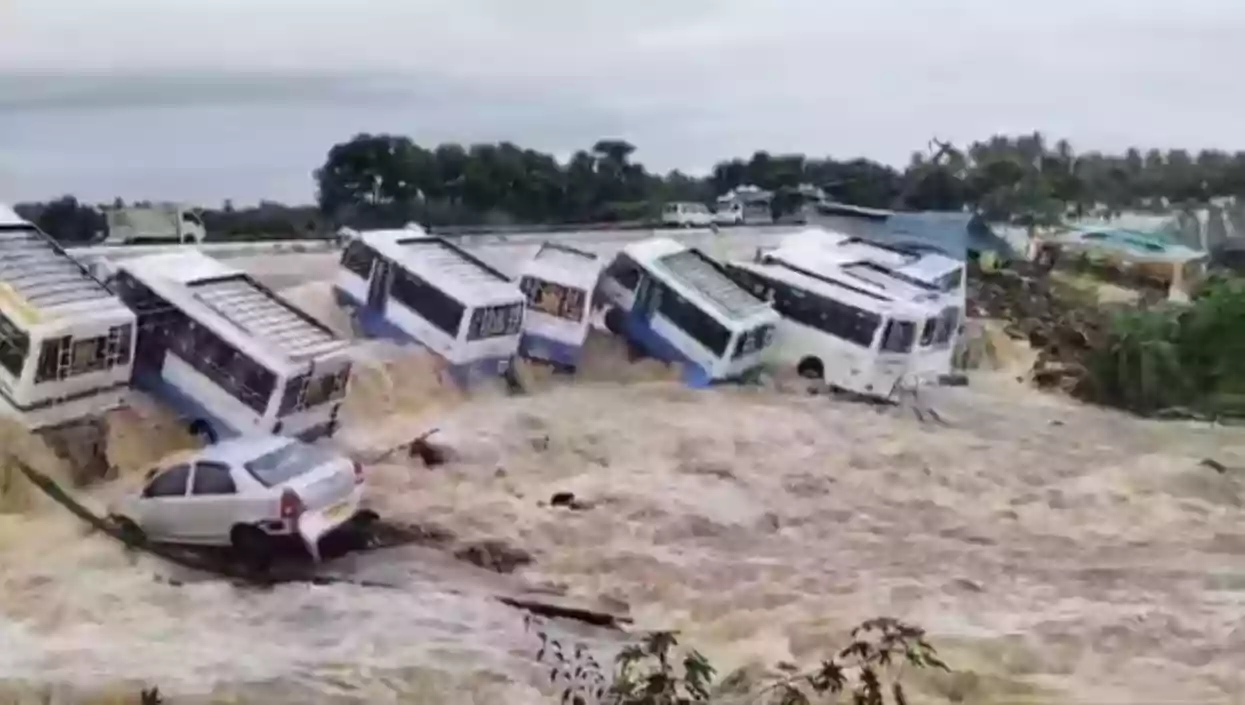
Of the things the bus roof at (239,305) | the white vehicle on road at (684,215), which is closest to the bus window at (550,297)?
the white vehicle on road at (684,215)

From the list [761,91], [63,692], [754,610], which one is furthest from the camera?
[761,91]

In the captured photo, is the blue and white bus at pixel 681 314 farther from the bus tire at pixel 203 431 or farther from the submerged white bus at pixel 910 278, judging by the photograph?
the bus tire at pixel 203 431

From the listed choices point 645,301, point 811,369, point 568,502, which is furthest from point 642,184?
point 568,502

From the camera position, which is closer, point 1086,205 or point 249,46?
point 249,46

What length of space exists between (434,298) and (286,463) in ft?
1.17

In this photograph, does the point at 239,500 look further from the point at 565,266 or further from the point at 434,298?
the point at 565,266

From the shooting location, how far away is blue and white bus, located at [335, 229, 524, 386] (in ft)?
7.80

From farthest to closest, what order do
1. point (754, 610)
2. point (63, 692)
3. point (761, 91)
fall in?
point (761, 91) → point (754, 610) → point (63, 692)

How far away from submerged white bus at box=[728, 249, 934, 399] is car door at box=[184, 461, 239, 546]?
0.90m

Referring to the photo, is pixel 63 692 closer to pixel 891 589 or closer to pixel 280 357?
pixel 280 357

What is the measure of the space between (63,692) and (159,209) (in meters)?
0.73

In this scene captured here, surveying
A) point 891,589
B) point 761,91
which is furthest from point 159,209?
point 891,589

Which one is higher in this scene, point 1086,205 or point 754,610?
point 1086,205

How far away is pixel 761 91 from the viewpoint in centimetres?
255
